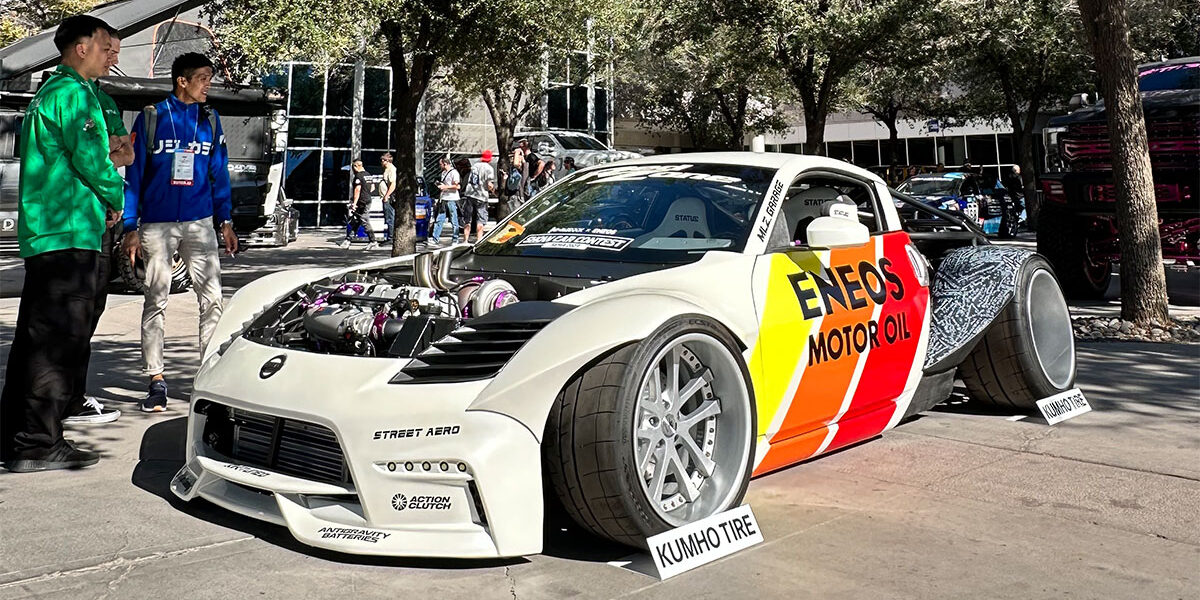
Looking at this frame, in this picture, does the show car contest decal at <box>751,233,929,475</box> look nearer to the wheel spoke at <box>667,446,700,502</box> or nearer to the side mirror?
the side mirror

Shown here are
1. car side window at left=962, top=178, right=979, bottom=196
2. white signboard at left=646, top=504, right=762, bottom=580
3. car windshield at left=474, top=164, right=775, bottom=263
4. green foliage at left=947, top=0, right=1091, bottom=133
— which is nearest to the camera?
white signboard at left=646, top=504, right=762, bottom=580

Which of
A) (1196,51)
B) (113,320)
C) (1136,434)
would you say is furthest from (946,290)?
(1196,51)

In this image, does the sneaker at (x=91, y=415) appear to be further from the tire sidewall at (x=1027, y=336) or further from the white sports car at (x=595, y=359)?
the tire sidewall at (x=1027, y=336)

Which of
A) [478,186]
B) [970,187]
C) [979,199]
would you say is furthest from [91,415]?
[970,187]

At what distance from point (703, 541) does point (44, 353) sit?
9.79 feet

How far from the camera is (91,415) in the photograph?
6152mm

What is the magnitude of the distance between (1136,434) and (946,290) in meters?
1.18

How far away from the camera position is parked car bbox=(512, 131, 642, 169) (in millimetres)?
31328

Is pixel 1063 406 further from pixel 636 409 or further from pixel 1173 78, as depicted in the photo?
pixel 1173 78

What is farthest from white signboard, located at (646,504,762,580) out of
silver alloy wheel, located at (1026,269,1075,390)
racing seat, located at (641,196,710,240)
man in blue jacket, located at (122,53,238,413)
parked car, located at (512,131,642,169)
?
parked car, located at (512,131,642,169)

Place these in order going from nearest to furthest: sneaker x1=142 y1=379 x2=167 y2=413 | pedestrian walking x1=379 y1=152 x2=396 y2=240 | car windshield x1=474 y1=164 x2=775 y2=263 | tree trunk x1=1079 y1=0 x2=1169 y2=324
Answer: car windshield x1=474 y1=164 x2=775 y2=263
sneaker x1=142 y1=379 x2=167 y2=413
tree trunk x1=1079 y1=0 x2=1169 y2=324
pedestrian walking x1=379 y1=152 x2=396 y2=240

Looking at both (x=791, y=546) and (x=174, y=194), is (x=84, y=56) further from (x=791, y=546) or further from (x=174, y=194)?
(x=791, y=546)

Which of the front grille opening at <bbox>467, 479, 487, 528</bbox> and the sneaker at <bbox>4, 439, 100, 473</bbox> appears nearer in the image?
the front grille opening at <bbox>467, 479, 487, 528</bbox>

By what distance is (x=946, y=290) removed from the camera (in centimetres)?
586
